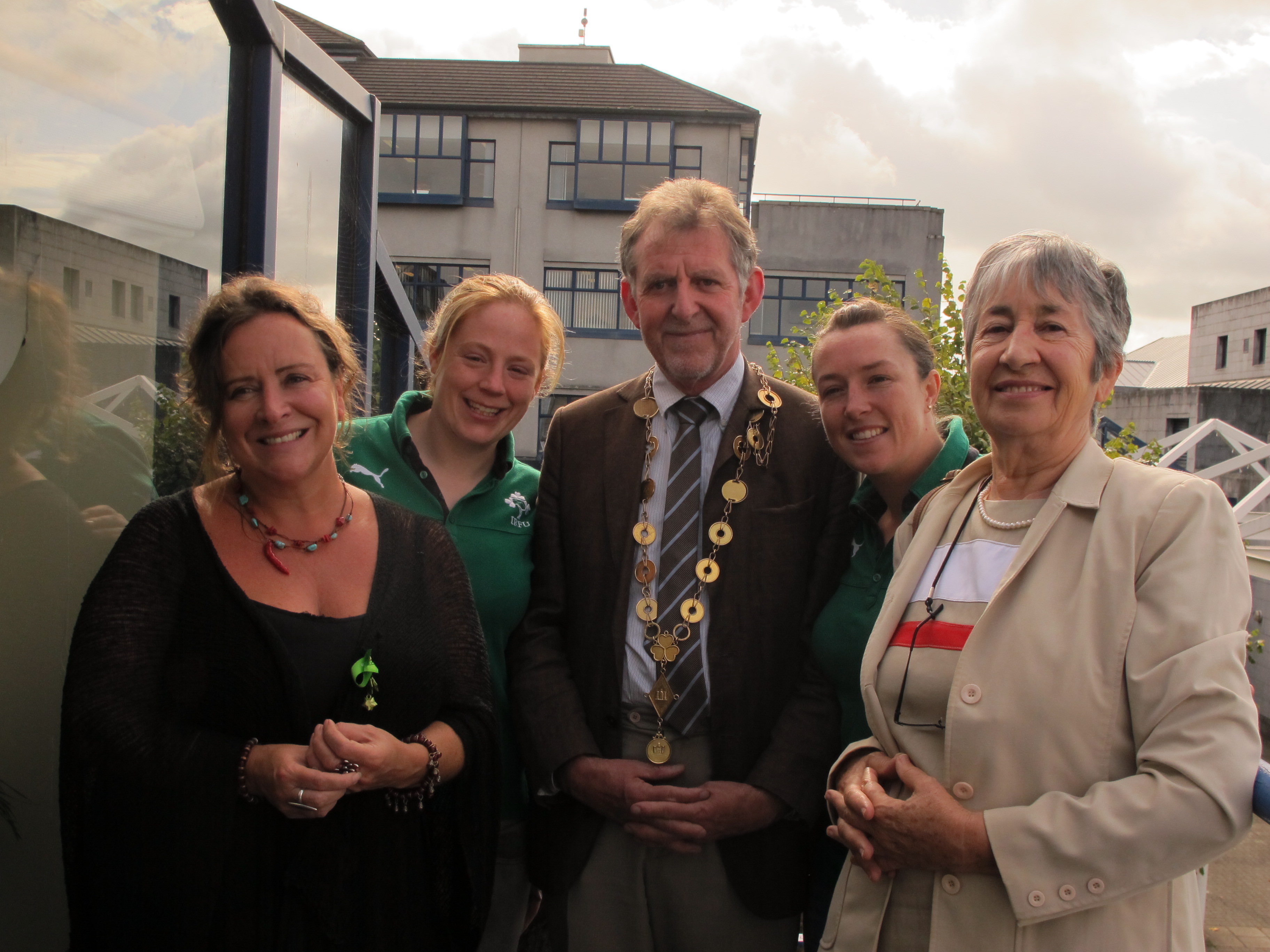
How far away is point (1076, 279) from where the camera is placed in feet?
5.90

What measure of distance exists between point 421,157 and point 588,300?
6.67 metres

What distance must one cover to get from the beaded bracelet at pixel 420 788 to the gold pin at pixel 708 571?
87cm

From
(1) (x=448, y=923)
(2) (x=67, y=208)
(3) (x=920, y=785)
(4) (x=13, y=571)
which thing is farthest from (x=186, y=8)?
(3) (x=920, y=785)

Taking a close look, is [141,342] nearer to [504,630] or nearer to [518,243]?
[504,630]

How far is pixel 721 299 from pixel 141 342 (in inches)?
65.1

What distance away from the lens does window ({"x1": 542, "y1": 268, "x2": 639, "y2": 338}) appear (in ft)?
85.3

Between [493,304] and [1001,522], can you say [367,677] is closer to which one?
[493,304]

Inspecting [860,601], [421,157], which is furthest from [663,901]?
[421,157]

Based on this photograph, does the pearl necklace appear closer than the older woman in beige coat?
No

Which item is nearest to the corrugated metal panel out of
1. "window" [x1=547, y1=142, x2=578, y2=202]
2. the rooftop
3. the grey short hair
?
the rooftop

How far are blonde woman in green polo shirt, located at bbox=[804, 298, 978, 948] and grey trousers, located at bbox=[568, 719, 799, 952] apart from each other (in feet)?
0.69

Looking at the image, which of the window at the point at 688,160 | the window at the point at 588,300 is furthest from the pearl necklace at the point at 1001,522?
the window at the point at 688,160

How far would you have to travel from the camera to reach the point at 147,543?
1947mm

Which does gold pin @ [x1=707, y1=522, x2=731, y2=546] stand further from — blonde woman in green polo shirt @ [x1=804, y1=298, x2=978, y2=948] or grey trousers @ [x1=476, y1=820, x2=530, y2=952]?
grey trousers @ [x1=476, y1=820, x2=530, y2=952]
